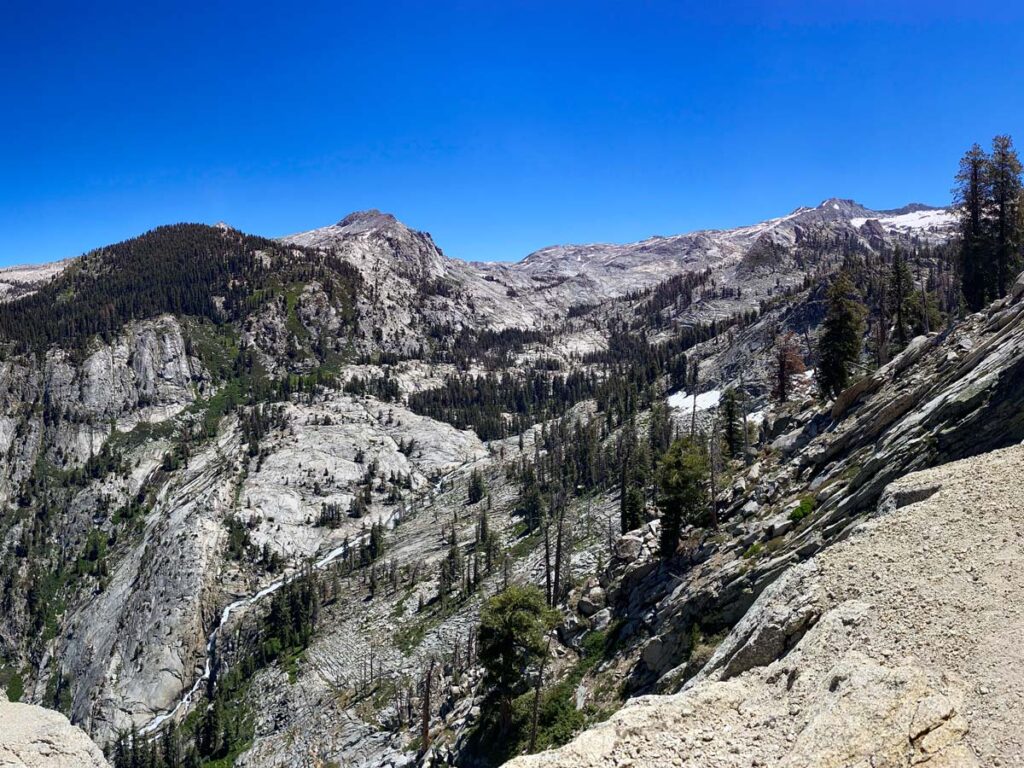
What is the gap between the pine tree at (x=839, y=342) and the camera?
2302 inches

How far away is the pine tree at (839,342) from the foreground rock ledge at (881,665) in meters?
39.0

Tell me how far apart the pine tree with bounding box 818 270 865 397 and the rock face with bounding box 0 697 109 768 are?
62.4 meters

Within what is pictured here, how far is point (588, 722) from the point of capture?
35.3 meters

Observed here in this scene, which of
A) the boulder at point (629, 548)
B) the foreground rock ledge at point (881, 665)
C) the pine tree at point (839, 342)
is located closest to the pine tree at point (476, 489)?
the boulder at point (629, 548)

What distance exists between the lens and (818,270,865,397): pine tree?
192 feet

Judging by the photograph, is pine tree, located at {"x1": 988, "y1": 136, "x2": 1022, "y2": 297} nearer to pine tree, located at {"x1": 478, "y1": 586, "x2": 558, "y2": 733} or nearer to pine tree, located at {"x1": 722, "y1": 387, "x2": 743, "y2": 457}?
pine tree, located at {"x1": 722, "y1": 387, "x2": 743, "y2": 457}

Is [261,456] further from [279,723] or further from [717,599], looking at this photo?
[717,599]

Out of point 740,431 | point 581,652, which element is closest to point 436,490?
point 740,431

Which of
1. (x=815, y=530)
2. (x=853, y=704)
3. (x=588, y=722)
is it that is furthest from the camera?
(x=588, y=722)

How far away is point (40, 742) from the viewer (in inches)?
622

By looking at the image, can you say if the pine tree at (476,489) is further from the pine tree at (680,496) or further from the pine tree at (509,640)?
the pine tree at (680,496)

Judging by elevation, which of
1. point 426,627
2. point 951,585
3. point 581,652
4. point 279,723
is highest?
point 951,585

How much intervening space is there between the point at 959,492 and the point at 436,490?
164203mm

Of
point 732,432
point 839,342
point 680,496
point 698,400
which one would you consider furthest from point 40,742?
point 698,400
